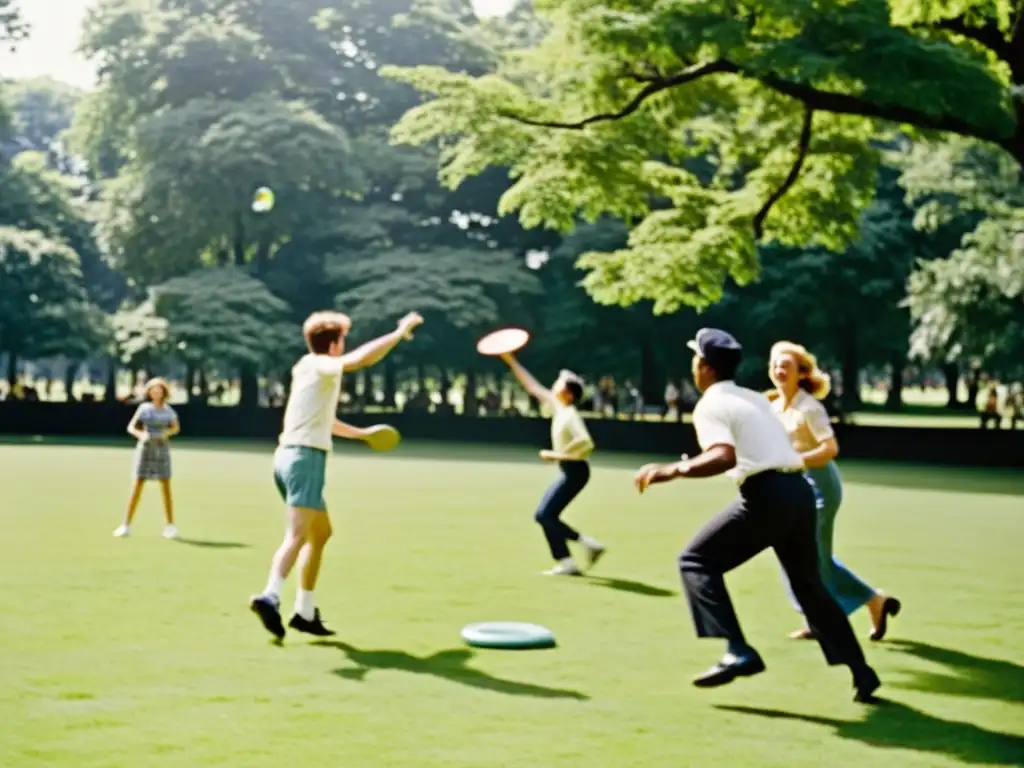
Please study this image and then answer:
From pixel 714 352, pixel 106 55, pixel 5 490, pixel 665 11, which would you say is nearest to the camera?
pixel 714 352

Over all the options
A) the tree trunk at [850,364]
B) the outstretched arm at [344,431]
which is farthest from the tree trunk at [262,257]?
the outstretched arm at [344,431]

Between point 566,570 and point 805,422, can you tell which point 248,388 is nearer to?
point 566,570

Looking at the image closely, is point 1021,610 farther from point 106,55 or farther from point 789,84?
point 106,55

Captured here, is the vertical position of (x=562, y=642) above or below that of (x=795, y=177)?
below

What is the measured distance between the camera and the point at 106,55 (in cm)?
5247

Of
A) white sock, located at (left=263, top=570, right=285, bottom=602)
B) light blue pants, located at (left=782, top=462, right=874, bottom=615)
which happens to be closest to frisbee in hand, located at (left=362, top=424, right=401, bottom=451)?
white sock, located at (left=263, top=570, right=285, bottom=602)

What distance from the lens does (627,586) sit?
40.2ft

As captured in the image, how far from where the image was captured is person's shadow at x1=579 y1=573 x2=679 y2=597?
1184 cm

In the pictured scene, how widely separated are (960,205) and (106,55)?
2905cm

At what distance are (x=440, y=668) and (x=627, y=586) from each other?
403 centimetres

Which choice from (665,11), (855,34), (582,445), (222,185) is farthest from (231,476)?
(222,185)

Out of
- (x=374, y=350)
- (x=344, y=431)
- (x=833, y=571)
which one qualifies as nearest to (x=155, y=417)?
(x=344, y=431)

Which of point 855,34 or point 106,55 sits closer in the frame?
point 855,34

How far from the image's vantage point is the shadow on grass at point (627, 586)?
11836 mm
